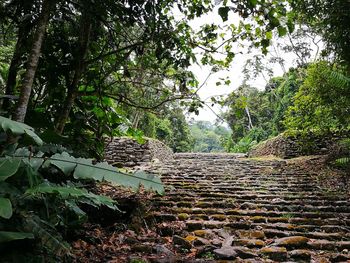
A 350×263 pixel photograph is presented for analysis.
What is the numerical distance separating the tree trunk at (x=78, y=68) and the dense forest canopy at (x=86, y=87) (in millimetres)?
11

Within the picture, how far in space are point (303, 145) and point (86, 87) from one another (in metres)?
6.62

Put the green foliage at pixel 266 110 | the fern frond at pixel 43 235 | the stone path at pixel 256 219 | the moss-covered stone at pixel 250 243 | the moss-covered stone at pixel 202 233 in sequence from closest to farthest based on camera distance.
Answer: the fern frond at pixel 43 235 < the stone path at pixel 256 219 < the moss-covered stone at pixel 250 243 < the moss-covered stone at pixel 202 233 < the green foliage at pixel 266 110

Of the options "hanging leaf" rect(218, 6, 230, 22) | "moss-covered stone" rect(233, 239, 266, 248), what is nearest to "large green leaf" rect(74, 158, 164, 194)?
"hanging leaf" rect(218, 6, 230, 22)

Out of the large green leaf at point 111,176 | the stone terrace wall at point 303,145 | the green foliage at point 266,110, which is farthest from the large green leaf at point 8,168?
the green foliage at point 266,110

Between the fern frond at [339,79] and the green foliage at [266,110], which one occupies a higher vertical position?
the green foliage at [266,110]

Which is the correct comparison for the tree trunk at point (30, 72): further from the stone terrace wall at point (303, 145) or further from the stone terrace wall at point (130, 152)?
the stone terrace wall at point (303, 145)

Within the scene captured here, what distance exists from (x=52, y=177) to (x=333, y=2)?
4915 mm

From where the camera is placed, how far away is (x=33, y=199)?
5.77 feet

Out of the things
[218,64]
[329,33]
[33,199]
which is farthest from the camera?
[329,33]

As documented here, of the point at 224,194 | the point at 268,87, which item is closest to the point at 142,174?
the point at 224,194

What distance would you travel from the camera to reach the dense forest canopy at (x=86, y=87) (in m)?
1.62

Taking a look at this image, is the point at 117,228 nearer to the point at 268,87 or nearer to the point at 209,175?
the point at 209,175

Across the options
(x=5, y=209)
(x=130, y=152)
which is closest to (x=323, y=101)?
(x=130, y=152)

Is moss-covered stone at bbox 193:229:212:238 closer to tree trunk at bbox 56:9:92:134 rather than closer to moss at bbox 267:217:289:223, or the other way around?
moss at bbox 267:217:289:223
